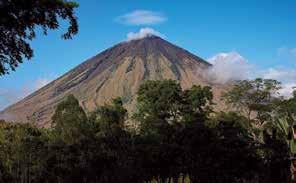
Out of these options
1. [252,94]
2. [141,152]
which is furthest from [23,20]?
[252,94]

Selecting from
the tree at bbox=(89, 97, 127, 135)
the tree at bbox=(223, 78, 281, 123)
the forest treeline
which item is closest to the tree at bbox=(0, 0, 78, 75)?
the forest treeline

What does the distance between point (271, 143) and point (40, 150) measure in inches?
553

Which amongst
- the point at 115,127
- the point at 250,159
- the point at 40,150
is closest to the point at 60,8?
the point at 40,150

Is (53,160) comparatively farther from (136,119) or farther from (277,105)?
(277,105)

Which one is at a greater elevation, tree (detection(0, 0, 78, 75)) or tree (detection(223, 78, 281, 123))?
tree (detection(223, 78, 281, 123))

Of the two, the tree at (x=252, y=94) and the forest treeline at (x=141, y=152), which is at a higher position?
the tree at (x=252, y=94)

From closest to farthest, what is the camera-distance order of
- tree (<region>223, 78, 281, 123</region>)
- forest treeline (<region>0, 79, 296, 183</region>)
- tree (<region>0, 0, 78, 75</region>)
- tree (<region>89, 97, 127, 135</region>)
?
tree (<region>0, 0, 78, 75</region>) → forest treeline (<region>0, 79, 296, 183</region>) → tree (<region>89, 97, 127, 135</region>) → tree (<region>223, 78, 281, 123</region>)

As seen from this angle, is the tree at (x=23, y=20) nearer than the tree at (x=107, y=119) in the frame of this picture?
Yes

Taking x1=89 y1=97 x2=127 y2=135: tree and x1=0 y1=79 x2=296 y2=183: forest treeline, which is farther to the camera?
x1=89 y1=97 x2=127 y2=135: tree

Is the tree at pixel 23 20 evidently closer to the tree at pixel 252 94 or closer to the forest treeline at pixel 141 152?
the forest treeline at pixel 141 152

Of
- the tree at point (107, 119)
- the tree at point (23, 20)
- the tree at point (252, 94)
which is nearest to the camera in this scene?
the tree at point (23, 20)

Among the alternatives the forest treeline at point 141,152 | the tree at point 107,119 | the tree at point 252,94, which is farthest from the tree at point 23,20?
the tree at point 252,94

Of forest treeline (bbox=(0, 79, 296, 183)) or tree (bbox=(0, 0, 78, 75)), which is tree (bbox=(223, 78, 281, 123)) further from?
tree (bbox=(0, 0, 78, 75))

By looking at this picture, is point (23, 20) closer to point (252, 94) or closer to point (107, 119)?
point (107, 119)
